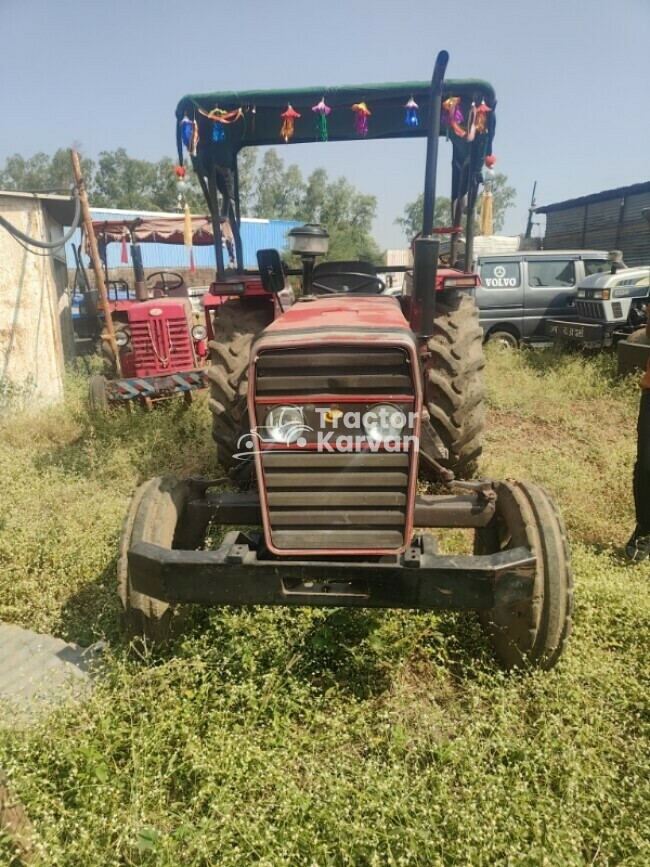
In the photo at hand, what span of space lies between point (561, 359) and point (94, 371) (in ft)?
23.5

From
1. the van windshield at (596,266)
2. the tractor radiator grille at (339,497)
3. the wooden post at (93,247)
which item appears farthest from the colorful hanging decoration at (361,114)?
the van windshield at (596,266)

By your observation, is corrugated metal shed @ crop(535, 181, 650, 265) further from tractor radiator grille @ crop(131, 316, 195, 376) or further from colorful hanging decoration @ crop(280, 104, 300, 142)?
colorful hanging decoration @ crop(280, 104, 300, 142)

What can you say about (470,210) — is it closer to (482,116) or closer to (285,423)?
(482,116)

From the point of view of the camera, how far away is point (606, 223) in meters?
18.4

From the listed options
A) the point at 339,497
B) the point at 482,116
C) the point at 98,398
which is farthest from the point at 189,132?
the point at 98,398

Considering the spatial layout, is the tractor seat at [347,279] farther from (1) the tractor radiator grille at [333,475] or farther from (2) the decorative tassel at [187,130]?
(1) the tractor radiator grille at [333,475]

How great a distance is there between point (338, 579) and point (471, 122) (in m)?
3.44

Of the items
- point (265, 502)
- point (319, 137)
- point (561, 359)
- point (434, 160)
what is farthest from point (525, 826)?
point (561, 359)

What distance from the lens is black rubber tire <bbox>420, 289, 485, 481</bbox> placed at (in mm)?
3482

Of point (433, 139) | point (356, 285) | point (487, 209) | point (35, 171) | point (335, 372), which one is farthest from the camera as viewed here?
point (35, 171)

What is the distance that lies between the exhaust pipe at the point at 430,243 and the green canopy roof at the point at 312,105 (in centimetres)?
127

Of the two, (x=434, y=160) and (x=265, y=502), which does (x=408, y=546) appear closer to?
(x=265, y=502)

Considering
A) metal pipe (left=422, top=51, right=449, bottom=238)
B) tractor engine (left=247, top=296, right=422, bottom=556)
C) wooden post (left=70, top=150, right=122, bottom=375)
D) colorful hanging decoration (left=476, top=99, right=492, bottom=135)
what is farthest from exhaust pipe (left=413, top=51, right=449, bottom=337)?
wooden post (left=70, top=150, right=122, bottom=375)

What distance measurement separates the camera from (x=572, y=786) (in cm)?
187
